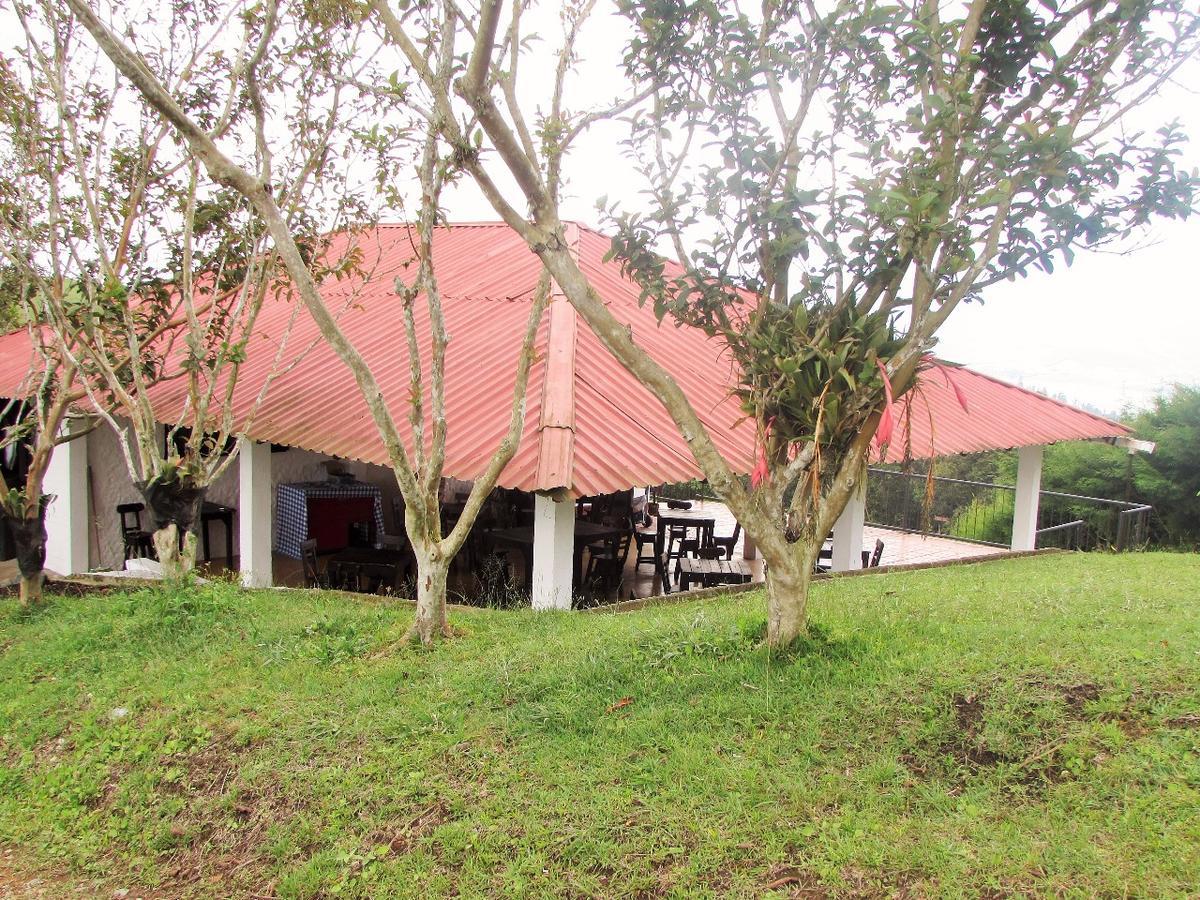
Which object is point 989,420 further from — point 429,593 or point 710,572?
point 429,593

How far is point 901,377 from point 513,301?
286 inches

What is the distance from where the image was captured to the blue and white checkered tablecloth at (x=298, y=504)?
512 inches

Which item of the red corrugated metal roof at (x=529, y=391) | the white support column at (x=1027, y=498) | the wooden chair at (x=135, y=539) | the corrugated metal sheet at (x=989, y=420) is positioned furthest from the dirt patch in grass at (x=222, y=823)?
the white support column at (x=1027, y=498)

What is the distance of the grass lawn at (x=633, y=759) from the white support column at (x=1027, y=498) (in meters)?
7.94

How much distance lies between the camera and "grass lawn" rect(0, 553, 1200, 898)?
3.38m

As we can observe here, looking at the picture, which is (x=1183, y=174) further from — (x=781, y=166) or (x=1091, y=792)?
(x=1091, y=792)

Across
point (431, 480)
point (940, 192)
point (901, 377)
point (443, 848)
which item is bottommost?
point (443, 848)

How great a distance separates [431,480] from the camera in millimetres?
5953

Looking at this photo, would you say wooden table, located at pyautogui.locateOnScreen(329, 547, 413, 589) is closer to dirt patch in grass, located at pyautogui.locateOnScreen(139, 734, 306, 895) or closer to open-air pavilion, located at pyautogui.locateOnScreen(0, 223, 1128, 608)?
open-air pavilion, located at pyautogui.locateOnScreen(0, 223, 1128, 608)

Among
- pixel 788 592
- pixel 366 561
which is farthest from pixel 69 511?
pixel 788 592

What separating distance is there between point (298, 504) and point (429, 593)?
7.80m

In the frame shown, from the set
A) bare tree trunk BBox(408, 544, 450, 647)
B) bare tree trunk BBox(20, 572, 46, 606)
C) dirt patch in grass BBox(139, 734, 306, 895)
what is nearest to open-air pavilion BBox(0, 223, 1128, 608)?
bare tree trunk BBox(408, 544, 450, 647)

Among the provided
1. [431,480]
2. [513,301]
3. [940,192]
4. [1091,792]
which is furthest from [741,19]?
[513,301]

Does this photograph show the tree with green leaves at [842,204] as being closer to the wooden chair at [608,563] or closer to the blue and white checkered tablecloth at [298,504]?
the wooden chair at [608,563]
